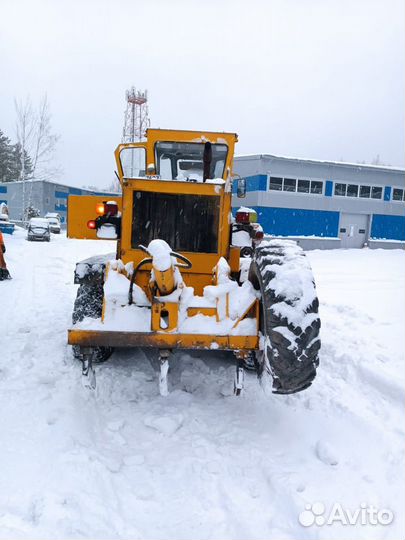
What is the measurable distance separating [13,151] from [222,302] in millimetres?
65756

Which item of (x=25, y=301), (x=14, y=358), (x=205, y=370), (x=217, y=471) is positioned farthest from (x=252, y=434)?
(x=25, y=301)

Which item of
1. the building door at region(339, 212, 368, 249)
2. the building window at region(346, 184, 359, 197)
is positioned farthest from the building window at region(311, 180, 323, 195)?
the building door at region(339, 212, 368, 249)

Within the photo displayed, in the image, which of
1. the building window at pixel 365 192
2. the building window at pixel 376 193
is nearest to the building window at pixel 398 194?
the building window at pixel 376 193

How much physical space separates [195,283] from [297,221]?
855 inches

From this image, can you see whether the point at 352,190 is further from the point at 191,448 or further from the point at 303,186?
the point at 191,448

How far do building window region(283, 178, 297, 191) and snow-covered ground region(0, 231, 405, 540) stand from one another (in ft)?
66.7

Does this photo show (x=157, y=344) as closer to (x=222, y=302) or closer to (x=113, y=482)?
(x=222, y=302)

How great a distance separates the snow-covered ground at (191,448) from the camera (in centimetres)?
250

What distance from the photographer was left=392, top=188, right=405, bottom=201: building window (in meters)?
27.4

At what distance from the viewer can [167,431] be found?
346 cm

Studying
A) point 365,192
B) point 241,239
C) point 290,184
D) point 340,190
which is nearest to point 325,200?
point 340,190

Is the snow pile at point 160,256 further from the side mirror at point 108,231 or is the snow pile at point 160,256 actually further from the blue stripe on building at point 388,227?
the blue stripe on building at point 388,227

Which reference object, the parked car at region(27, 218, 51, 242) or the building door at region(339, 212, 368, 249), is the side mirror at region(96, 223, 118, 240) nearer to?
the parked car at region(27, 218, 51, 242)

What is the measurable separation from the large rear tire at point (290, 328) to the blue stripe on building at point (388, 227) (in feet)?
86.0
